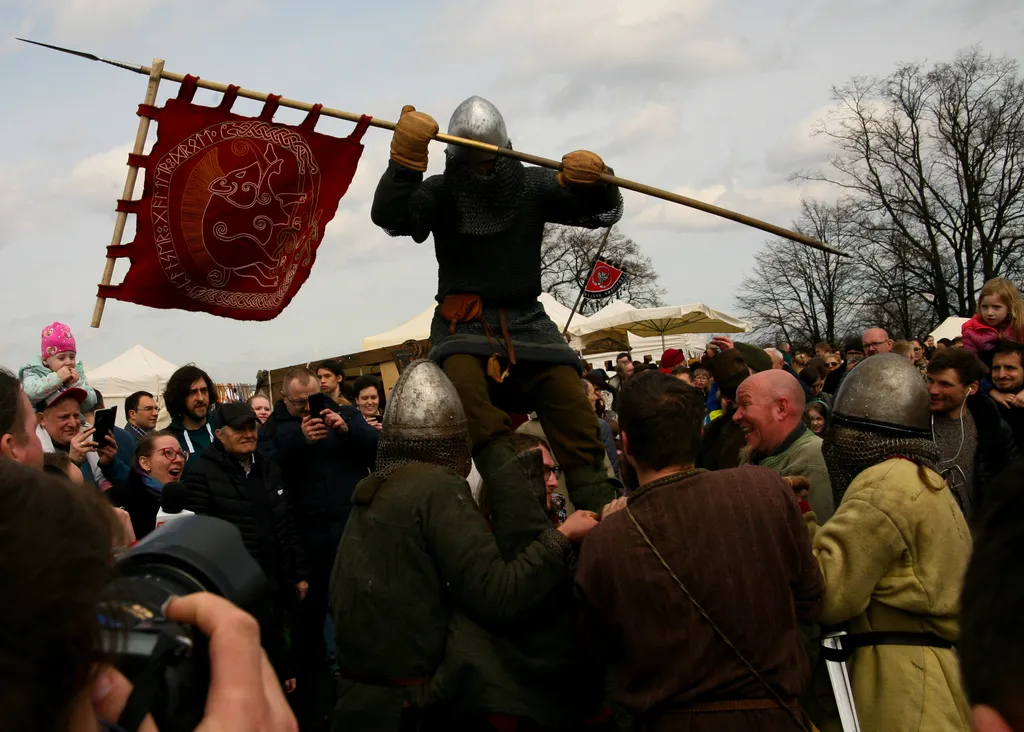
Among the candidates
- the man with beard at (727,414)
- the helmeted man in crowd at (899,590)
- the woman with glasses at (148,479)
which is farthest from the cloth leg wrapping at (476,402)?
the woman with glasses at (148,479)

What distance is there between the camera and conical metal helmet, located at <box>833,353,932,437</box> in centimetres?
304

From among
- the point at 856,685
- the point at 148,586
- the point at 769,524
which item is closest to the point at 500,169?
the point at 769,524

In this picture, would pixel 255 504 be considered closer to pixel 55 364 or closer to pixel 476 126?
pixel 55 364

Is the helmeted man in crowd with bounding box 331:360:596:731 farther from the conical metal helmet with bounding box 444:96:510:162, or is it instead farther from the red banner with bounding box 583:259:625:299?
the red banner with bounding box 583:259:625:299

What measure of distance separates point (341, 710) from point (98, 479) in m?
3.08

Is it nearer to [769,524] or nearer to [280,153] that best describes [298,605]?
[280,153]

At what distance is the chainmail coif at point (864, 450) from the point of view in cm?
301

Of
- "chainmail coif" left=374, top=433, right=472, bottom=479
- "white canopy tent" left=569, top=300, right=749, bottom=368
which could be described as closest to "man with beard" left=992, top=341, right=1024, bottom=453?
"chainmail coif" left=374, top=433, right=472, bottom=479

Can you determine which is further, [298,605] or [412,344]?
[412,344]

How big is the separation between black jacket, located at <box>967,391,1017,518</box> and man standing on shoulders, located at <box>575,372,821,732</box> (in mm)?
2424

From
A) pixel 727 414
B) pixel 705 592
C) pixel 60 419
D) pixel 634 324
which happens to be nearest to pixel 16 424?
pixel 705 592

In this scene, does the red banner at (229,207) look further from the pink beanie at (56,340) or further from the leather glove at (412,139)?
the pink beanie at (56,340)

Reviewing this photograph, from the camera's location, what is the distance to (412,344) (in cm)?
903

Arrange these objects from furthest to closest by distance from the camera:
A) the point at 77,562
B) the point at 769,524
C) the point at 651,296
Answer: the point at 651,296
the point at 769,524
the point at 77,562
